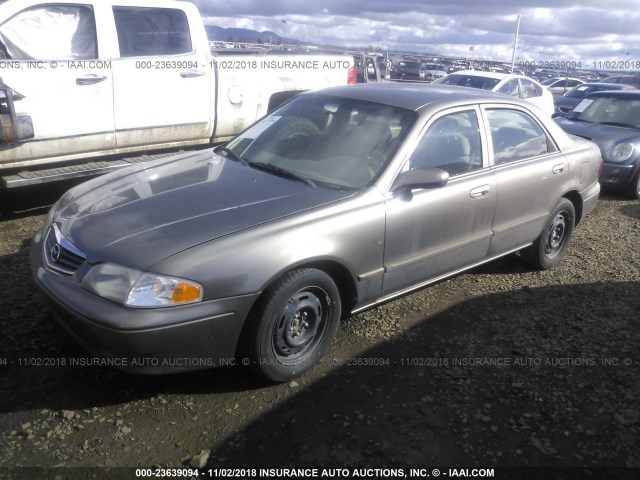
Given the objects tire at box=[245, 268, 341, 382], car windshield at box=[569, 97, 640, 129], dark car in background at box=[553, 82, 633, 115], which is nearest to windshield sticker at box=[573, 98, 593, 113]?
car windshield at box=[569, 97, 640, 129]

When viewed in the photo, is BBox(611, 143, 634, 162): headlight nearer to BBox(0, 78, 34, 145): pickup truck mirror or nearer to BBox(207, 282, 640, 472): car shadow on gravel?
BBox(207, 282, 640, 472): car shadow on gravel

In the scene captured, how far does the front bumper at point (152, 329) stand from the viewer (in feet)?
8.77

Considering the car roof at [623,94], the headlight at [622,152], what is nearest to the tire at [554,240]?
the headlight at [622,152]

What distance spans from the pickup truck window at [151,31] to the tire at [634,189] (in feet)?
20.7

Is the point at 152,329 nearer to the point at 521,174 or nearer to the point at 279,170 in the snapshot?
the point at 279,170

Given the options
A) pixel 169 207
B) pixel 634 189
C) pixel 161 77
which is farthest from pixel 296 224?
pixel 634 189

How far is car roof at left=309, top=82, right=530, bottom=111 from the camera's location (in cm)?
400

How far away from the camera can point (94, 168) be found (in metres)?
5.54

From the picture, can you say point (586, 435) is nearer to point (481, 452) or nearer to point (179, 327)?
point (481, 452)

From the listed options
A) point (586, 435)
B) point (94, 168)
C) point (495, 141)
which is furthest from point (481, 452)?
point (94, 168)

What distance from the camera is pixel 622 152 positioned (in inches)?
317

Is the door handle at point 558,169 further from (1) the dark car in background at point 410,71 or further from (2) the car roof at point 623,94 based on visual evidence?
(1) the dark car in background at point 410,71

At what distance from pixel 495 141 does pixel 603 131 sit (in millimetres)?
5170

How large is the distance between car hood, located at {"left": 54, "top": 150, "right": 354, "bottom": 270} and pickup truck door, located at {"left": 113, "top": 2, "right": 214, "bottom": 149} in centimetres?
219
